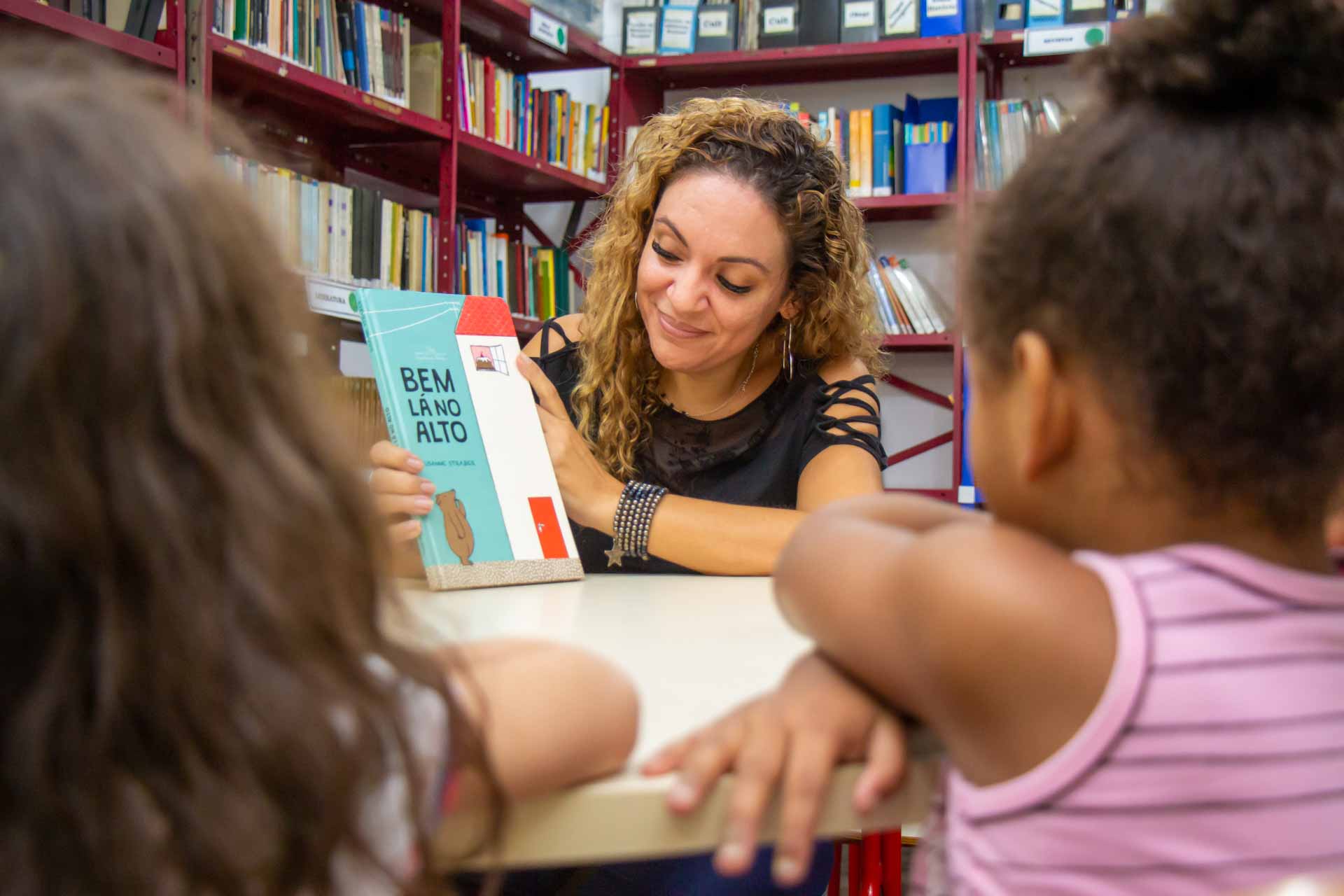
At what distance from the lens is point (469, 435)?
1.19 metres

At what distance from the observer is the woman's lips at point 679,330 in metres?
1.58

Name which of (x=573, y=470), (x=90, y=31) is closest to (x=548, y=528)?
(x=573, y=470)

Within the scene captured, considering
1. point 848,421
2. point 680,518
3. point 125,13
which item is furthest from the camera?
Answer: point 125,13

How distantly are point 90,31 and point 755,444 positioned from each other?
63.2 inches

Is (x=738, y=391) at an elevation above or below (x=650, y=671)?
above

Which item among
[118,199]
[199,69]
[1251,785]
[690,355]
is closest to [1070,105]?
[1251,785]

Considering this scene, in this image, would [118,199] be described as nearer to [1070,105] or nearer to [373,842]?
[373,842]

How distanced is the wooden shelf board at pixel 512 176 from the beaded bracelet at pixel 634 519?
2.27 m

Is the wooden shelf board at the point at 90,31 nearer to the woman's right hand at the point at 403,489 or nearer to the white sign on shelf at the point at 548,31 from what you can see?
the white sign on shelf at the point at 548,31

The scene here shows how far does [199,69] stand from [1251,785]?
102 inches

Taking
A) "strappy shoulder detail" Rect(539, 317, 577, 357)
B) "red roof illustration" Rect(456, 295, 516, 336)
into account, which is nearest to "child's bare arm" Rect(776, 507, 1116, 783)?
"red roof illustration" Rect(456, 295, 516, 336)

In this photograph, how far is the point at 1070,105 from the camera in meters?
0.58

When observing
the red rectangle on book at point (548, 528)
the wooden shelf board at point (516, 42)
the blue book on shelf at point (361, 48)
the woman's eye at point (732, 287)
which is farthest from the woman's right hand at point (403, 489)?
the wooden shelf board at point (516, 42)

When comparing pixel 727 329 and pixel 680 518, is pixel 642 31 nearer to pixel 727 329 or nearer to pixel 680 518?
pixel 727 329
